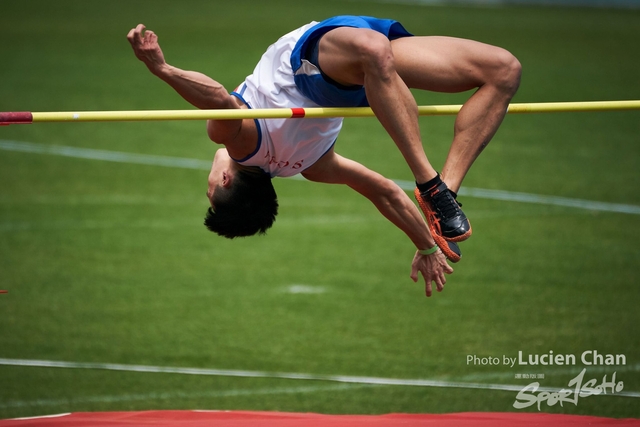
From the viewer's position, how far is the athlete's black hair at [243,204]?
5203 millimetres

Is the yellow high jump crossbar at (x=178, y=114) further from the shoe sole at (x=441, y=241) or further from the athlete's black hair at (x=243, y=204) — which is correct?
the athlete's black hair at (x=243, y=204)

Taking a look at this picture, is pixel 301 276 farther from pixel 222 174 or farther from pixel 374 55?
pixel 374 55

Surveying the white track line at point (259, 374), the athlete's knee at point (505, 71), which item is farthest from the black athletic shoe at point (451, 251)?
the white track line at point (259, 374)

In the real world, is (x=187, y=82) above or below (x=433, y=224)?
above

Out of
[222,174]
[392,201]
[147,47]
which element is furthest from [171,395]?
[147,47]

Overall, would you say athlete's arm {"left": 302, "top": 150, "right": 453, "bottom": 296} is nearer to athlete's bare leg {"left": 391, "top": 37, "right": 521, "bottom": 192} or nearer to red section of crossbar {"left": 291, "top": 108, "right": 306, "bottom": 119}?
athlete's bare leg {"left": 391, "top": 37, "right": 521, "bottom": 192}

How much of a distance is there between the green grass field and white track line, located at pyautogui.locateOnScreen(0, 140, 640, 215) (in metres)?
0.18

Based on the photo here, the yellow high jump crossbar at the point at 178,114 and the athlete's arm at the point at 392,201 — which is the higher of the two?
the yellow high jump crossbar at the point at 178,114

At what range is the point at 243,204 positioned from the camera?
5.23 meters

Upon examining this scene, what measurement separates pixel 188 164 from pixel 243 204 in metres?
7.24

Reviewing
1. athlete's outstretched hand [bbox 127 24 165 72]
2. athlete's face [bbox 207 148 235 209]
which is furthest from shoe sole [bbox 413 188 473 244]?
athlete's outstretched hand [bbox 127 24 165 72]

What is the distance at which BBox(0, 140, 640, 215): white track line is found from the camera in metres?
10.8

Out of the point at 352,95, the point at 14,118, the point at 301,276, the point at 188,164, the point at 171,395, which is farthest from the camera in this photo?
the point at 188,164

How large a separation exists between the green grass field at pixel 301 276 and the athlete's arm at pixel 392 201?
1.53 metres
